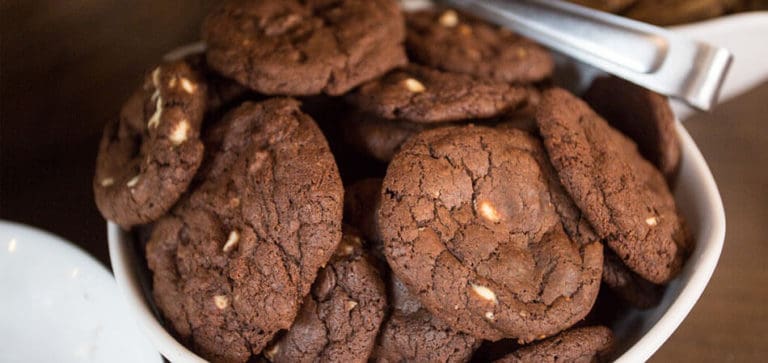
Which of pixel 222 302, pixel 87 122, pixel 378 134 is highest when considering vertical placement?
pixel 378 134

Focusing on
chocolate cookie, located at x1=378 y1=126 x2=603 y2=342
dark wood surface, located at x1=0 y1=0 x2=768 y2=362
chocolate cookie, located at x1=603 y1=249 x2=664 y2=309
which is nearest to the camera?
chocolate cookie, located at x1=378 y1=126 x2=603 y2=342

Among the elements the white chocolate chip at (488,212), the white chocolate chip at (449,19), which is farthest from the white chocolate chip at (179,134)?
the white chocolate chip at (449,19)

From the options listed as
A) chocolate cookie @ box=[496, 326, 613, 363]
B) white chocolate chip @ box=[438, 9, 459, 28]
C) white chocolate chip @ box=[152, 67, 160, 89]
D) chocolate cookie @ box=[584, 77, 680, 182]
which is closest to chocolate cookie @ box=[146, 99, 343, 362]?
white chocolate chip @ box=[152, 67, 160, 89]

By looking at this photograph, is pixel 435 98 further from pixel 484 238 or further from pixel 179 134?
pixel 179 134

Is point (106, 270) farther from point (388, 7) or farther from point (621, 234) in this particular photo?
point (621, 234)

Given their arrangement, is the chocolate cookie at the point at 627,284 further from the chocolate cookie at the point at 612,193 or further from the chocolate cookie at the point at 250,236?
the chocolate cookie at the point at 250,236

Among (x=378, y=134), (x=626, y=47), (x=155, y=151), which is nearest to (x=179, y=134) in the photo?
(x=155, y=151)

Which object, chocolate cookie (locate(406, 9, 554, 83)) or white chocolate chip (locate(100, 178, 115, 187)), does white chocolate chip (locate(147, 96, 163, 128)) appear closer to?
white chocolate chip (locate(100, 178, 115, 187))
